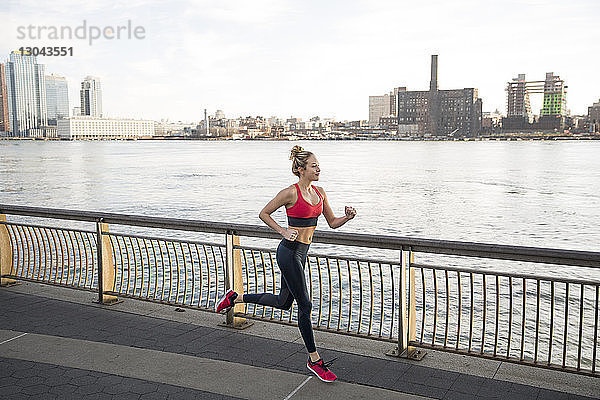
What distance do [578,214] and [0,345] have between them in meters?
36.7

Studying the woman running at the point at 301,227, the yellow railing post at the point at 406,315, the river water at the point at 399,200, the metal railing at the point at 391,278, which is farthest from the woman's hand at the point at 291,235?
the river water at the point at 399,200

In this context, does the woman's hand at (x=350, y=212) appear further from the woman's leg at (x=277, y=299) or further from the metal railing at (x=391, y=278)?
the woman's leg at (x=277, y=299)

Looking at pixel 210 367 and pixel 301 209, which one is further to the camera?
pixel 210 367

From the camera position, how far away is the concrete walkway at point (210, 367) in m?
5.16

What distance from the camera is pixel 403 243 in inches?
234

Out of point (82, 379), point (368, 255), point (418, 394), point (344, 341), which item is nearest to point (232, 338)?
point (344, 341)

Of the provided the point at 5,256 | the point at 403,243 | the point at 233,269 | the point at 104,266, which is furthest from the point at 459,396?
the point at 5,256

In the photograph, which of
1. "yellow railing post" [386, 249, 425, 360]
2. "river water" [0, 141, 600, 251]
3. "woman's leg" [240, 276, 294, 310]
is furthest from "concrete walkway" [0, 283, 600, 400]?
"river water" [0, 141, 600, 251]

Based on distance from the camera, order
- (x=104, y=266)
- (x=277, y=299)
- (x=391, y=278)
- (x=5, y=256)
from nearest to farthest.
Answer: (x=277, y=299), (x=391, y=278), (x=104, y=266), (x=5, y=256)

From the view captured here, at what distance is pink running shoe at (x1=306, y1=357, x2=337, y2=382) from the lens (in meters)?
5.36

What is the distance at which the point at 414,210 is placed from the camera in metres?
39.2

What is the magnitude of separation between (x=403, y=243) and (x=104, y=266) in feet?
13.9

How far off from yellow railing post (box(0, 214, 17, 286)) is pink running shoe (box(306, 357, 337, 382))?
225 inches

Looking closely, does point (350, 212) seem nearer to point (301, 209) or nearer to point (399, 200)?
point (301, 209)
